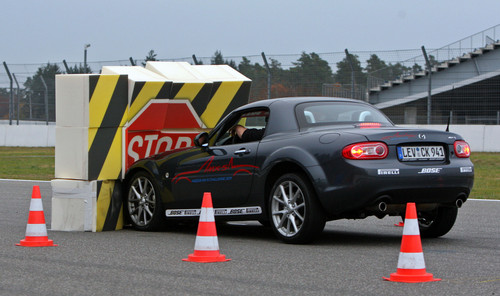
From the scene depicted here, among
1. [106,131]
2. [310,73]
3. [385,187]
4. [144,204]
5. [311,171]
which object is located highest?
[310,73]

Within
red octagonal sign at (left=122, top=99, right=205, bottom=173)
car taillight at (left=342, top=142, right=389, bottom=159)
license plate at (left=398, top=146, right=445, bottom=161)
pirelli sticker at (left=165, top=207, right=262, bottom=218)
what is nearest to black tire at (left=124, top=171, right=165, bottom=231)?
pirelli sticker at (left=165, top=207, right=262, bottom=218)

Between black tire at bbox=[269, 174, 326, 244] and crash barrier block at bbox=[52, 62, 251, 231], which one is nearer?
black tire at bbox=[269, 174, 326, 244]

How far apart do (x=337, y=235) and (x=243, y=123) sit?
168cm

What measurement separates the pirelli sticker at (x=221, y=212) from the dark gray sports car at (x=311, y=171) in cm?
1

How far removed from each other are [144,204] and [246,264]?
329 centimetres

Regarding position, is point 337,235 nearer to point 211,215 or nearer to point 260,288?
point 211,215

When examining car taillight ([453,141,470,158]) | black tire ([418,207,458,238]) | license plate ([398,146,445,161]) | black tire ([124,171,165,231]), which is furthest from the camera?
black tire ([124,171,165,231])

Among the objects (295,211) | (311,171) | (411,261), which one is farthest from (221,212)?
(411,261)

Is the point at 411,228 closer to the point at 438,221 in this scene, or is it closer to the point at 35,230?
the point at 438,221

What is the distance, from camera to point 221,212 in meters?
9.14

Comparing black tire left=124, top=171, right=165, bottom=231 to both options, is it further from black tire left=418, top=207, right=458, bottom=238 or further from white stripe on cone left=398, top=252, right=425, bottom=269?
white stripe on cone left=398, top=252, right=425, bottom=269

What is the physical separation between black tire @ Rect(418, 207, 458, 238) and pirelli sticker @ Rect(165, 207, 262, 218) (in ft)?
5.69

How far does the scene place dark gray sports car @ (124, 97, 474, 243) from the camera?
7875mm

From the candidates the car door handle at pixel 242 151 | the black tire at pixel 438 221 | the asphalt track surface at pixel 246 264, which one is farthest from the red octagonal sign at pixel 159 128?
the black tire at pixel 438 221
